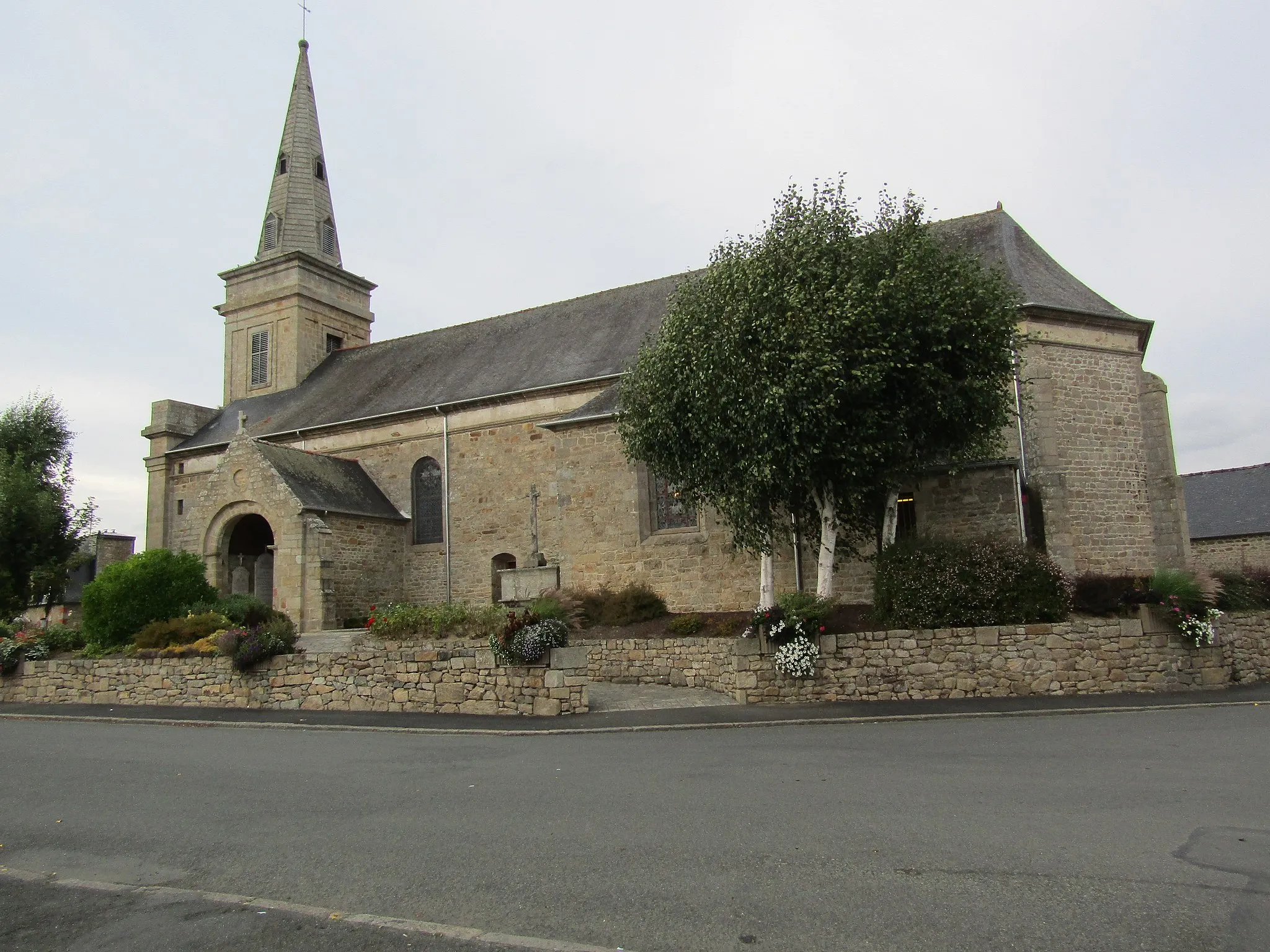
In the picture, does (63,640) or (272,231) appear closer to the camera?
(63,640)

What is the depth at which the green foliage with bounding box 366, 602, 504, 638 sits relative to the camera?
17453mm

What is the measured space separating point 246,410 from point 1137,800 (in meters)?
33.5

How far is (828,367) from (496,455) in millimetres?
14264

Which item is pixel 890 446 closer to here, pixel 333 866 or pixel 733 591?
pixel 733 591

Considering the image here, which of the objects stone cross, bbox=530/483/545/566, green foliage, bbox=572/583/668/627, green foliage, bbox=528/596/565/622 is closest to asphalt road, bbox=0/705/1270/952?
green foliage, bbox=528/596/565/622

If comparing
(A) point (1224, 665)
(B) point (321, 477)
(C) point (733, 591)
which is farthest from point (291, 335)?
(A) point (1224, 665)

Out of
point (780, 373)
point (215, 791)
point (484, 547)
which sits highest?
point (780, 373)

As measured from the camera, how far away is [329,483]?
26734 mm

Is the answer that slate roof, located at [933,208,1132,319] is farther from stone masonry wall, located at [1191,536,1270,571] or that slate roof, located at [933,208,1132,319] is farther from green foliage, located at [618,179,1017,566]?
stone masonry wall, located at [1191,536,1270,571]

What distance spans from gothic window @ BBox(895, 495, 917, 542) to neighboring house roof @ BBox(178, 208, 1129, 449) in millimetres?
5366

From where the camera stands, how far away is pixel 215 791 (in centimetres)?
852

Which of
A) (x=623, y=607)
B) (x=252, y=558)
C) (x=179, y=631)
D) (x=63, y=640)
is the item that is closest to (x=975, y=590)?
(x=623, y=607)

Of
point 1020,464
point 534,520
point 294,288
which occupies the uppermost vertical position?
point 294,288

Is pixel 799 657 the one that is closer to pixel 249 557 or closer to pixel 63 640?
pixel 63 640
